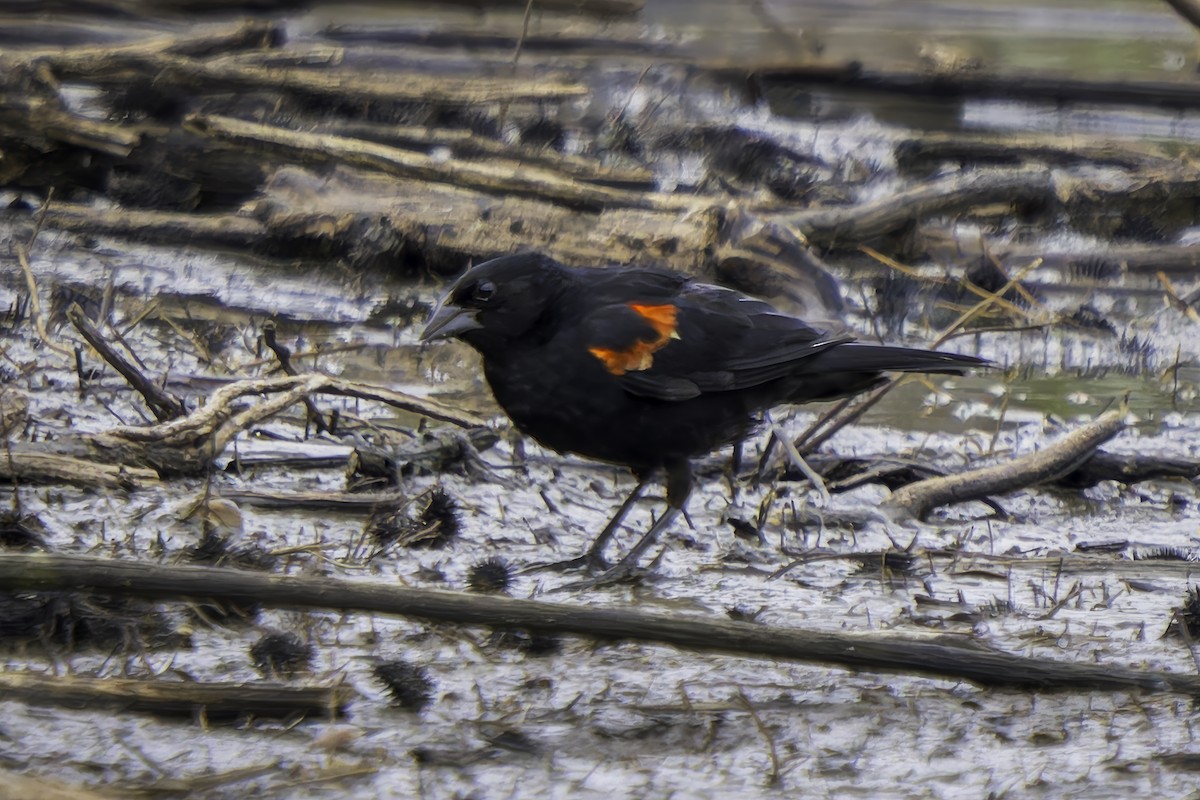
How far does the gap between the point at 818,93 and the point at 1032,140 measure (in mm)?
2299

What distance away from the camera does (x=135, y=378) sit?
15.4 feet

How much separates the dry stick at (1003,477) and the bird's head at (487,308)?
143 cm

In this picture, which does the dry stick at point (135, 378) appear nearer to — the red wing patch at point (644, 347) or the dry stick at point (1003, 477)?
the red wing patch at point (644, 347)

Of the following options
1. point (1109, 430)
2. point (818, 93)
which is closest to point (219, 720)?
point (1109, 430)

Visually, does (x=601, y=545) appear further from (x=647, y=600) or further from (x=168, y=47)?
(x=168, y=47)

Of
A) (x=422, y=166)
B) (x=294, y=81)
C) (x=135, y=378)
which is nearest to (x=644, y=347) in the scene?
(x=135, y=378)

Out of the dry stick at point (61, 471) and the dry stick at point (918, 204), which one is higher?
the dry stick at point (918, 204)

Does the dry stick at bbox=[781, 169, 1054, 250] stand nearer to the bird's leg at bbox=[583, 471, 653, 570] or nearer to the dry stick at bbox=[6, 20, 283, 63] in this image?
the bird's leg at bbox=[583, 471, 653, 570]

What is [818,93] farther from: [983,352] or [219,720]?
[219,720]

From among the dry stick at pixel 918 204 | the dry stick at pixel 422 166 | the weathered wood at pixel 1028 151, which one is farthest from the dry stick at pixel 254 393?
the weathered wood at pixel 1028 151

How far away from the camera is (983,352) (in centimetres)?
707

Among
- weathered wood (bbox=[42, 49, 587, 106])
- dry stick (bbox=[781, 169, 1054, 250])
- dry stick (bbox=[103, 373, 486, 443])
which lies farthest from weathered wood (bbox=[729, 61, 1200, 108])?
dry stick (bbox=[103, 373, 486, 443])

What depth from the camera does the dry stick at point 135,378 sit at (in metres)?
4.64

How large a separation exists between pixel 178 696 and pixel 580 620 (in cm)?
80
